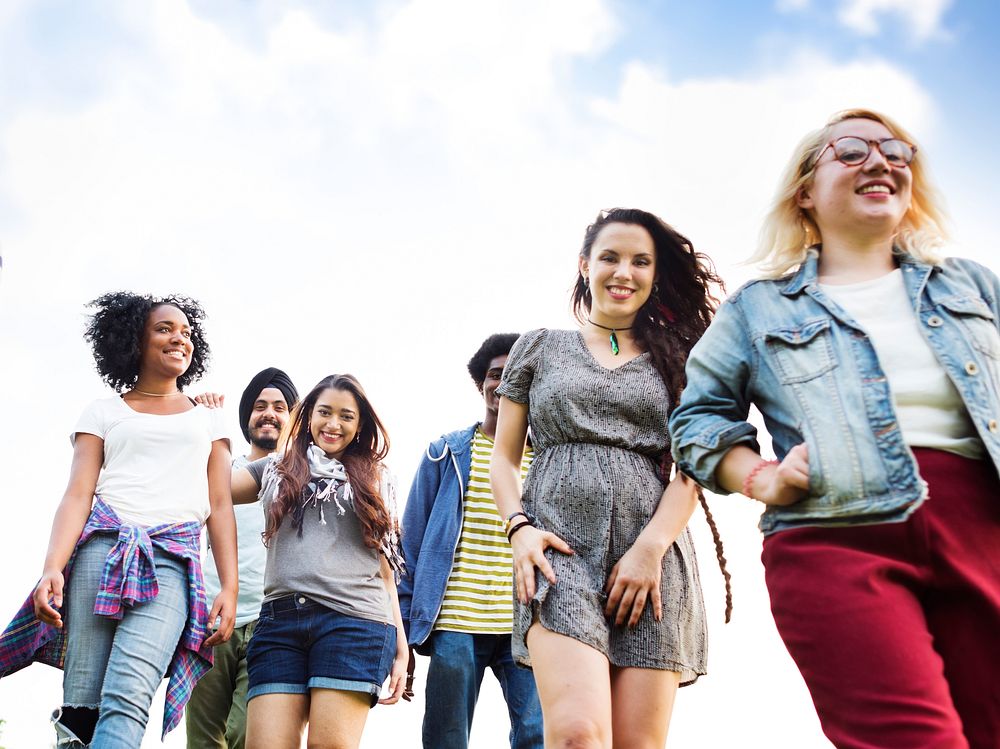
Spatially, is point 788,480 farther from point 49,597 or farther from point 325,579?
point 49,597

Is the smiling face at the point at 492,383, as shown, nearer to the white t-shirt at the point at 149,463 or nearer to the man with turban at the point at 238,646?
the man with turban at the point at 238,646

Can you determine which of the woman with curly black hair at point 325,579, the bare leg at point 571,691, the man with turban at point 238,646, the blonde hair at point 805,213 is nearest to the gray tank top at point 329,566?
the woman with curly black hair at point 325,579

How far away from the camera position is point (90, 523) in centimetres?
458

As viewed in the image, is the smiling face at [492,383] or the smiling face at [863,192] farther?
the smiling face at [492,383]

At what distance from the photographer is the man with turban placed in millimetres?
5660

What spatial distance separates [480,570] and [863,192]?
304cm

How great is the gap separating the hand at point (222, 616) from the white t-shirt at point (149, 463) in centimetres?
39

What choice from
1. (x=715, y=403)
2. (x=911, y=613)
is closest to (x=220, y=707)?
(x=715, y=403)

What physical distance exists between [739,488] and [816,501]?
0.21 metres

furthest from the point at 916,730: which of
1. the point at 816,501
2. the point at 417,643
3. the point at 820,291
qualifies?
the point at 417,643

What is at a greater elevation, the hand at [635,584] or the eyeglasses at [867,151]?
the eyeglasses at [867,151]

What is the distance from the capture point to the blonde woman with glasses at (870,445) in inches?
90.7

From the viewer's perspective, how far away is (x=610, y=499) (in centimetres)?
350

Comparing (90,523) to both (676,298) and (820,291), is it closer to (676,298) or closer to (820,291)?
(676,298)
